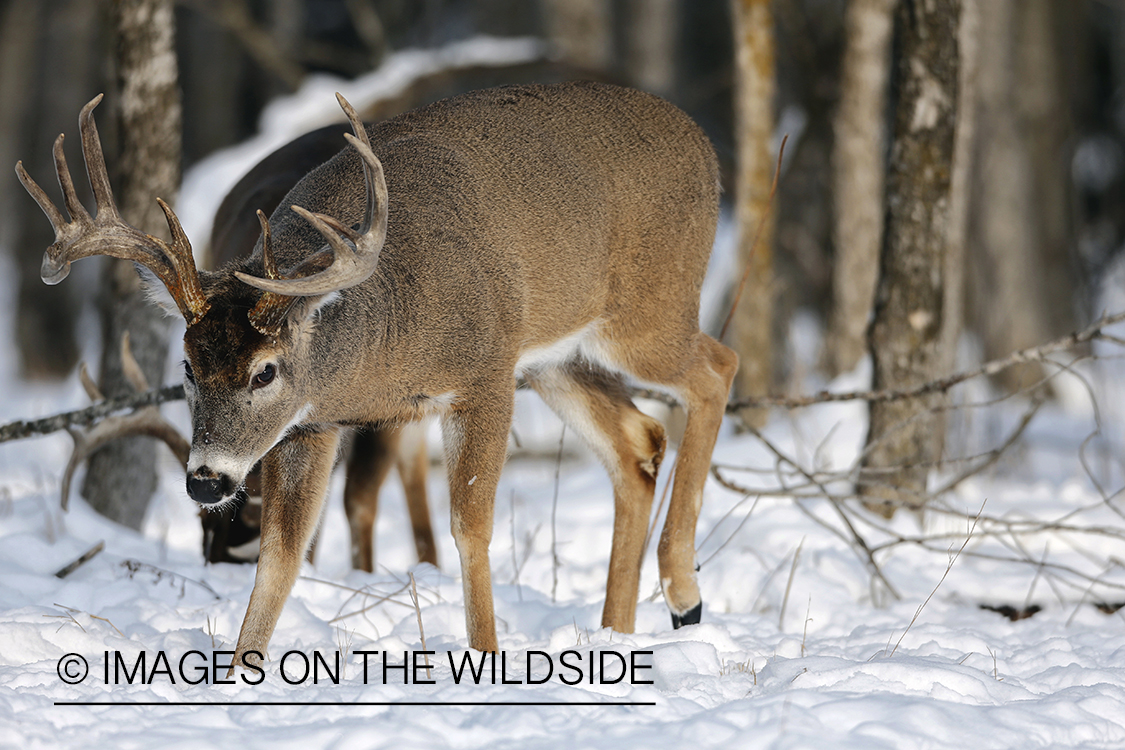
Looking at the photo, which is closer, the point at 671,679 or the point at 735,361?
the point at 671,679

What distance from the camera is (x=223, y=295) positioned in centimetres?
354

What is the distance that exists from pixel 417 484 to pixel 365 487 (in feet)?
A: 1.09

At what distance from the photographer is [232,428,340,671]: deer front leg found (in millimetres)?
3887

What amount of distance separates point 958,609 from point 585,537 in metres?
2.03

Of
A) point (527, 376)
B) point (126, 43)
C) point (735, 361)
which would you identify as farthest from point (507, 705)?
point (126, 43)

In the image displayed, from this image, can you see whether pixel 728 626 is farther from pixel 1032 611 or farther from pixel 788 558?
pixel 1032 611

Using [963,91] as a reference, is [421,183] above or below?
below

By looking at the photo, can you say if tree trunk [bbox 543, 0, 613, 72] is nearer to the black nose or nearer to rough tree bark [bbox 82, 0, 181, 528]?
rough tree bark [bbox 82, 0, 181, 528]

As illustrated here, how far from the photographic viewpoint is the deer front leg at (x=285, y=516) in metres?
3.89

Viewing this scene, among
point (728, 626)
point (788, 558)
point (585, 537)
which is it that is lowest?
point (728, 626)

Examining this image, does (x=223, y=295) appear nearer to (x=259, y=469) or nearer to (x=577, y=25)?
(x=259, y=469)

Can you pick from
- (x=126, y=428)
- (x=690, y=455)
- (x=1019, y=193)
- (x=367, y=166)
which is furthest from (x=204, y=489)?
(x=1019, y=193)

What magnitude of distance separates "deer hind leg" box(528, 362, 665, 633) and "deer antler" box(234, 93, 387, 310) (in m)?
1.64

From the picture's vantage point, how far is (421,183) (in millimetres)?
4113
